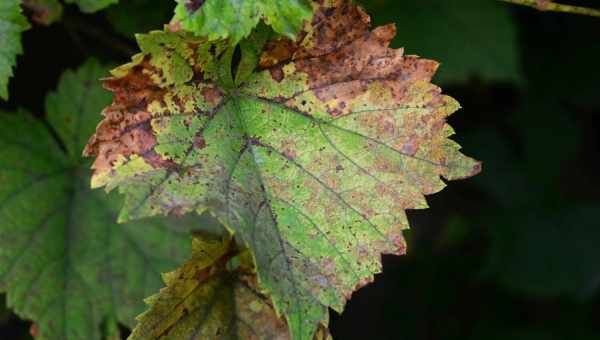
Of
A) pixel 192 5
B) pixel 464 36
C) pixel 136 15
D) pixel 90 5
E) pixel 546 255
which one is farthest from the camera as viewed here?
pixel 546 255

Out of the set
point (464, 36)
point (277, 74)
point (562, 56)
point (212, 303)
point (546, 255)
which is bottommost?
point (212, 303)

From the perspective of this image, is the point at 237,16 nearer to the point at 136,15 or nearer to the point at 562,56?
the point at 136,15

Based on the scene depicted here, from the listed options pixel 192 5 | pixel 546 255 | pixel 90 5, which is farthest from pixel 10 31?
pixel 546 255

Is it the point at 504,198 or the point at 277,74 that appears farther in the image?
the point at 504,198

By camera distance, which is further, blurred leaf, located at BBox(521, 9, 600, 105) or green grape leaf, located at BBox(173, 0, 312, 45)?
blurred leaf, located at BBox(521, 9, 600, 105)

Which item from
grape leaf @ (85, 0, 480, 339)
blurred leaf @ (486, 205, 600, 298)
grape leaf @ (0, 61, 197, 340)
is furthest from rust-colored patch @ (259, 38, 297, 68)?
blurred leaf @ (486, 205, 600, 298)

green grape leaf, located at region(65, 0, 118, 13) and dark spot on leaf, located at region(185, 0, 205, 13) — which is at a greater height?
green grape leaf, located at region(65, 0, 118, 13)

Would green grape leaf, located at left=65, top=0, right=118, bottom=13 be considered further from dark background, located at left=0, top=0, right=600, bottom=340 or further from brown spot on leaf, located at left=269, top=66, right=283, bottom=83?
dark background, located at left=0, top=0, right=600, bottom=340

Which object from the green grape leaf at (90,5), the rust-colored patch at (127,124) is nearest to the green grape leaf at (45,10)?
the green grape leaf at (90,5)
